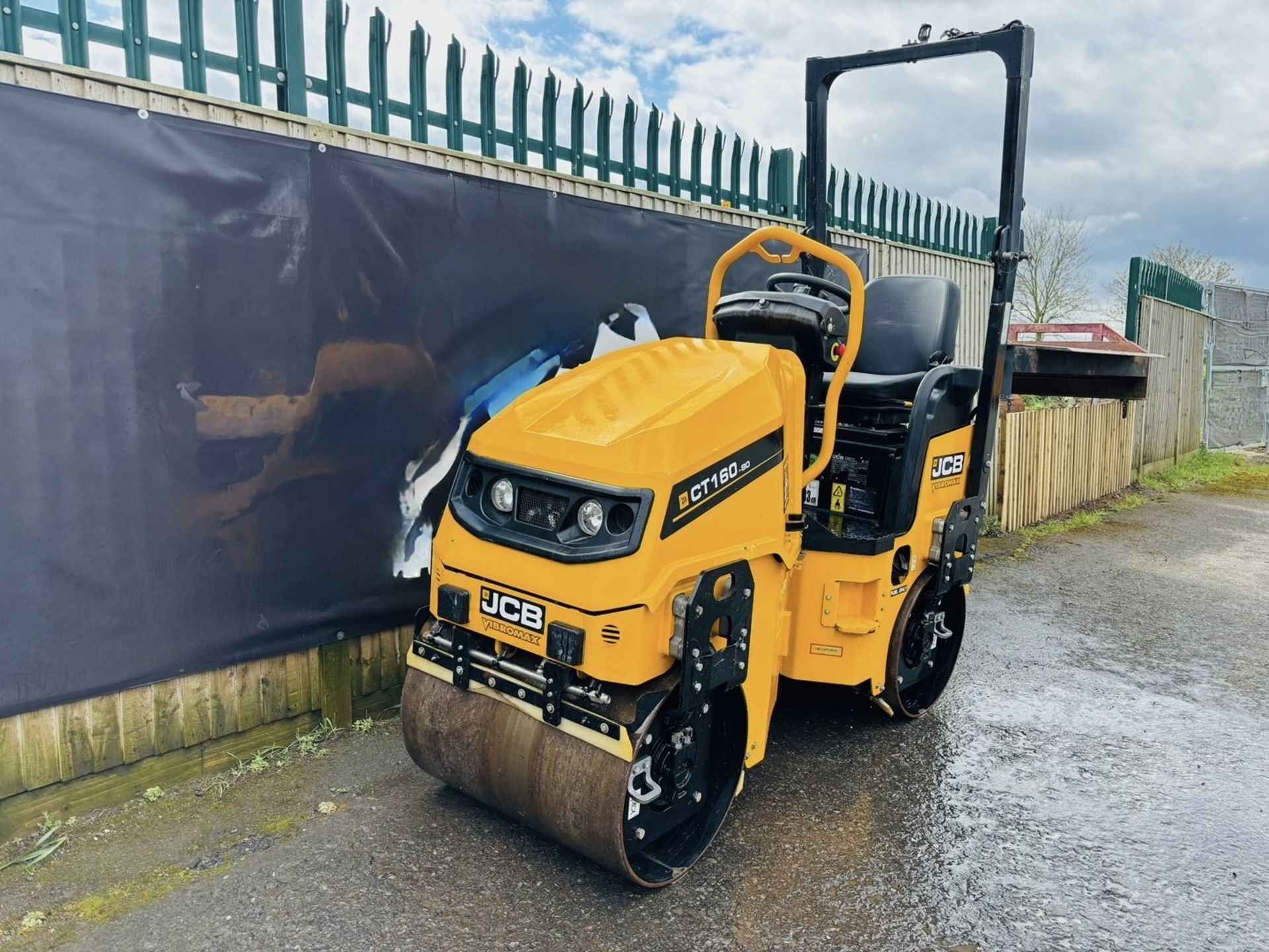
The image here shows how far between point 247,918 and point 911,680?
2851mm

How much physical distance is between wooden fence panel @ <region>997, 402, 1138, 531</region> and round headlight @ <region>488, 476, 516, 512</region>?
20.6 feet

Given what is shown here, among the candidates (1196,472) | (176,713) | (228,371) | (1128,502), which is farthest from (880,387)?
(1196,472)

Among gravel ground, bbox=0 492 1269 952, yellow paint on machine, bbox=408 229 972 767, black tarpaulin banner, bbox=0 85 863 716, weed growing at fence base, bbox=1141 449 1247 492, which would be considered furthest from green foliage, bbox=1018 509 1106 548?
black tarpaulin banner, bbox=0 85 863 716

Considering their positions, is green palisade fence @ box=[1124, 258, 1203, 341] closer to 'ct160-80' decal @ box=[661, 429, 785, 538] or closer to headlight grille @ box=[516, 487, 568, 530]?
'ct160-80' decal @ box=[661, 429, 785, 538]

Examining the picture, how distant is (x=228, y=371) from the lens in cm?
341

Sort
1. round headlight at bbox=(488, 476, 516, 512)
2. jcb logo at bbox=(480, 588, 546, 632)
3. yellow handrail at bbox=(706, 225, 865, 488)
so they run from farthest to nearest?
1. yellow handrail at bbox=(706, 225, 865, 488)
2. round headlight at bbox=(488, 476, 516, 512)
3. jcb logo at bbox=(480, 588, 546, 632)

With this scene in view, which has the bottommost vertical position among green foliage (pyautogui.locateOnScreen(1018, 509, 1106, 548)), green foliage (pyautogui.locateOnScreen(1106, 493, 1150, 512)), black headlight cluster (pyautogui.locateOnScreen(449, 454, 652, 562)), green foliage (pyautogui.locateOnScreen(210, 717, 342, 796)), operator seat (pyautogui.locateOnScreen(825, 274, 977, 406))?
green foliage (pyautogui.locateOnScreen(210, 717, 342, 796))

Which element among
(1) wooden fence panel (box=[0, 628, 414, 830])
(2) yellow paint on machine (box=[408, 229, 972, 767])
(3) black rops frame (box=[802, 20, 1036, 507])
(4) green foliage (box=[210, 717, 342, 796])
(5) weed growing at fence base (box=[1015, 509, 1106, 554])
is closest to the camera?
(2) yellow paint on machine (box=[408, 229, 972, 767])

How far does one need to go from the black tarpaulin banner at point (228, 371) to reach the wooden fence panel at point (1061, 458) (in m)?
5.42

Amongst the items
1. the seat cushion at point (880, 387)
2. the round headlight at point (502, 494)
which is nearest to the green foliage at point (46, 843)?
the round headlight at point (502, 494)

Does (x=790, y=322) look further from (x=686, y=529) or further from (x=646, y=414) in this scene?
(x=686, y=529)

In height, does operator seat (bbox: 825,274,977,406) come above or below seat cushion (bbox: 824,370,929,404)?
above

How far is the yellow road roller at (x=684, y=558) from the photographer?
2.65 m

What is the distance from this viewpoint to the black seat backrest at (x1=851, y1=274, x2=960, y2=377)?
413 cm
